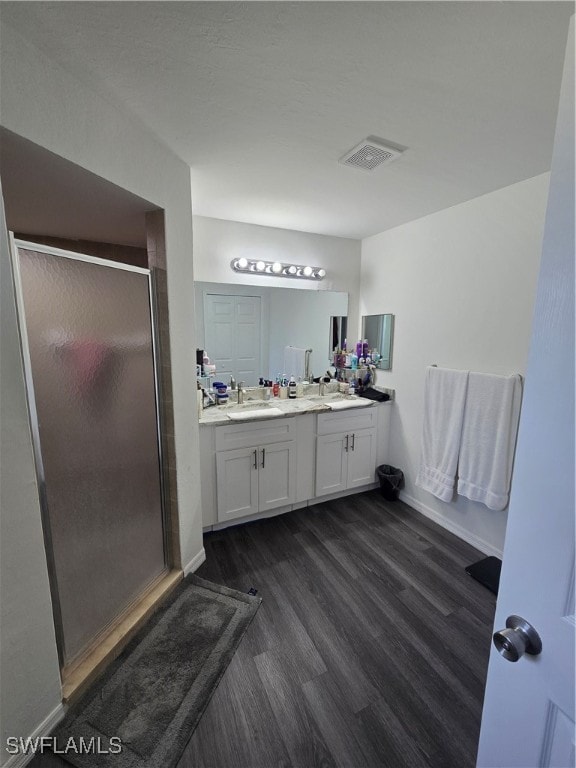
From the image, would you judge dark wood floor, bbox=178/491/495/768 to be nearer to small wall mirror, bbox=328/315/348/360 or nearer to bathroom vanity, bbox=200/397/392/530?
bathroom vanity, bbox=200/397/392/530

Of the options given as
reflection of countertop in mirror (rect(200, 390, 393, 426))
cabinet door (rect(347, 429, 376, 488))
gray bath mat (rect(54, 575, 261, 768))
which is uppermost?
reflection of countertop in mirror (rect(200, 390, 393, 426))

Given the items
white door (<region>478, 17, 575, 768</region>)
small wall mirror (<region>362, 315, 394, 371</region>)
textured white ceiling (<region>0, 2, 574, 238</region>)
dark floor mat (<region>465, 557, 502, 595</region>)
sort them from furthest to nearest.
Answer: small wall mirror (<region>362, 315, 394, 371</region>)
dark floor mat (<region>465, 557, 502, 595</region>)
textured white ceiling (<region>0, 2, 574, 238</region>)
white door (<region>478, 17, 575, 768</region>)

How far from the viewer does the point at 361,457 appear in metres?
2.83

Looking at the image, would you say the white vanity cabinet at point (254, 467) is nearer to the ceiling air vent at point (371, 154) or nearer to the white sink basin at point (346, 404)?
the white sink basin at point (346, 404)

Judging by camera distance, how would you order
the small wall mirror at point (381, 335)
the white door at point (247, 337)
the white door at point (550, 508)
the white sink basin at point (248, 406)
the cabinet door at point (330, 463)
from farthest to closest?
the small wall mirror at point (381, 335) < the white door at point (247, 337) < the cabinet door at point (330, 463) < the white sink basin at point (248, 406) < the white door at point (550, 508)

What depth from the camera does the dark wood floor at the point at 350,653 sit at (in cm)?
116

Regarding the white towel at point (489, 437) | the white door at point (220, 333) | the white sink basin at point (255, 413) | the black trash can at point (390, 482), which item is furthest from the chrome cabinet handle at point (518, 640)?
the white door at point (220, 333)

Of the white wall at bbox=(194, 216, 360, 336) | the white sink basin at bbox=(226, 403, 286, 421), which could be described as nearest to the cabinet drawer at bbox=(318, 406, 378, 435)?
the white sink basin at bbox=(226, 403, 286, 421)

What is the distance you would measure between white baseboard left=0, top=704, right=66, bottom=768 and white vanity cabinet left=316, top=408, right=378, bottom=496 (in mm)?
1872

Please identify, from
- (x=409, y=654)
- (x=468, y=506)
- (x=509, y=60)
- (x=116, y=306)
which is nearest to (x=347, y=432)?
(x=468, y=506)

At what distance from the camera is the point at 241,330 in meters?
2.74

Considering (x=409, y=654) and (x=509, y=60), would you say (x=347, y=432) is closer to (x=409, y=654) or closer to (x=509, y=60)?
(x=409, y=654)

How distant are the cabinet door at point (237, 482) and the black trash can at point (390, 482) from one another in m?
1.17

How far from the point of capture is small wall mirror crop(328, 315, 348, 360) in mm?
3163
